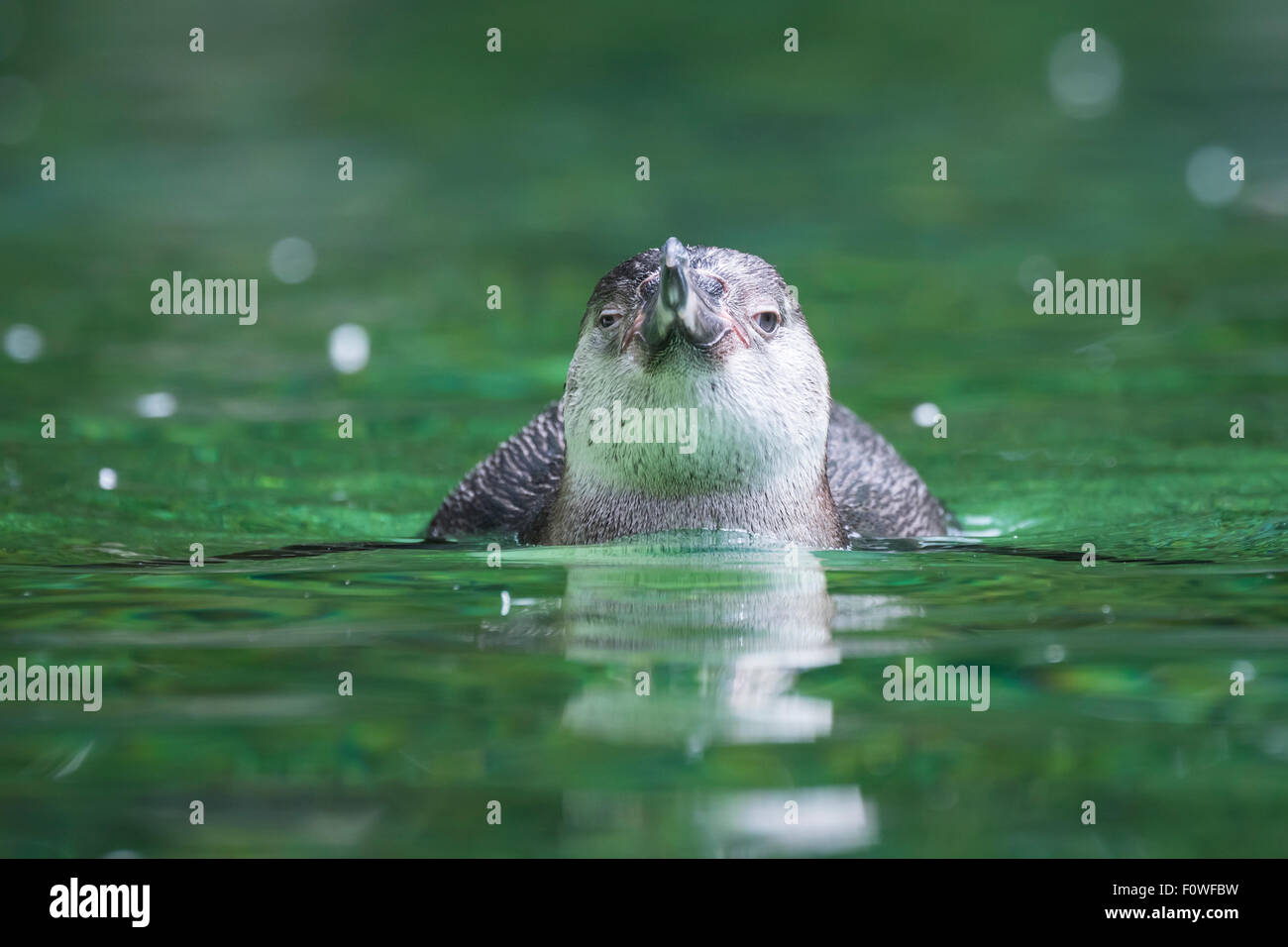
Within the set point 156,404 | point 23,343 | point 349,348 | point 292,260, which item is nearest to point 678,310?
point 156,404

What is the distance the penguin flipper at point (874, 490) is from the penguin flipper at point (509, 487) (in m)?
1.41

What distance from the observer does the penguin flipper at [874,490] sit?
9.23 meters

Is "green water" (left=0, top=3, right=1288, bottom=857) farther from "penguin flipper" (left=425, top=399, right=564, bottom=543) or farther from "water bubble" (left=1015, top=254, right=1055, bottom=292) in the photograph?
"penguin flipper" (left=425, top=399, right=564, bottom=543)

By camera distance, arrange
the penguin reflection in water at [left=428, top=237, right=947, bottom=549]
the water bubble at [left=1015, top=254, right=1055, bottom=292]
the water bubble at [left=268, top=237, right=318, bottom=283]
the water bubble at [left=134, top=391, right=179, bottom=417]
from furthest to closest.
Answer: the water bubble at [left=268, top=237, right=318, bottom=283] → the water bubble at [left=1015, top=254, right=1055, bottom=292] → the water bubble at [left=134, top=391, right=179, bottom=417] → the penguin reflection in water at [left=428, top=237, right=947, bottom=549]

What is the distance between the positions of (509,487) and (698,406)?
Result: 216cm

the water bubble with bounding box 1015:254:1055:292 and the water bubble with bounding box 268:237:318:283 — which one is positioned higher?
the water bubble with bounding box 268:237:318:283

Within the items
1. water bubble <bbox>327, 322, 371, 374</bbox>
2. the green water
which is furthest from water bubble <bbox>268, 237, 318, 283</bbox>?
water bubble <bbox>327, 322, 371, 374</bbox>

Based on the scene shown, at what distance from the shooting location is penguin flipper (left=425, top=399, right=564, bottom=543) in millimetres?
9266

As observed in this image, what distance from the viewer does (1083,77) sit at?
2147 cm

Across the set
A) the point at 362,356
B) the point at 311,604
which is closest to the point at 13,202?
Result: the point at 362,356

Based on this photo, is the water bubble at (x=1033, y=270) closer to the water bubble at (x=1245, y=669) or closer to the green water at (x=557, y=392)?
the green water at (x=557, y=392)

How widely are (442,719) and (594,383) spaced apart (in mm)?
2779

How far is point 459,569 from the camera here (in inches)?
302

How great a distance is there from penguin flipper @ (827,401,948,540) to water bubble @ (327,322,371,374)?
14.8 ft
